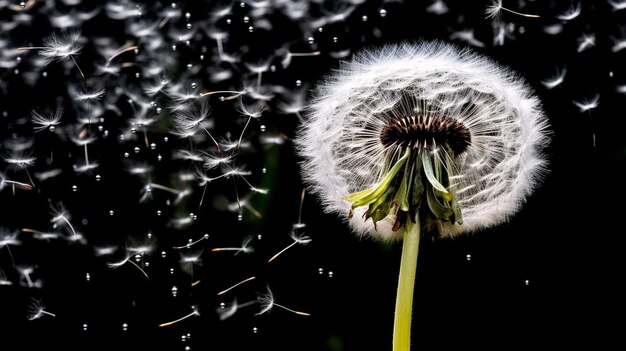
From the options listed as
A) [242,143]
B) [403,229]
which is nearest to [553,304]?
[403,229]

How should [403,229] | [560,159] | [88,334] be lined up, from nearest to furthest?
1. [403,229]
2. [560,159]
3. [88,334]

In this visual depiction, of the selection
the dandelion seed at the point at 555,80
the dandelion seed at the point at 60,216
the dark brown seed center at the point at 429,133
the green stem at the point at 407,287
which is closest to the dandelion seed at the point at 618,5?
the dandelion seed at the point at 555,80

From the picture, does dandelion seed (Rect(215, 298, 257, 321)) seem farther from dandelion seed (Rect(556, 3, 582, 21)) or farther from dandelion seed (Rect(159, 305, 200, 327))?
dandelion seed (Rect(556, 3, 582, 21))

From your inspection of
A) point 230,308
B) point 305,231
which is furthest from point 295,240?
point 230,308

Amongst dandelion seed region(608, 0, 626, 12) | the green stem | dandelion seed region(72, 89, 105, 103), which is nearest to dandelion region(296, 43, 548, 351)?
the green stem

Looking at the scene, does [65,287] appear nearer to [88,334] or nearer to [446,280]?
[88,334]

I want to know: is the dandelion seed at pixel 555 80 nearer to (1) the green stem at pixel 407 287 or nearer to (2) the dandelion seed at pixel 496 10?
(2) the dandelion seed at pixel 496 10
